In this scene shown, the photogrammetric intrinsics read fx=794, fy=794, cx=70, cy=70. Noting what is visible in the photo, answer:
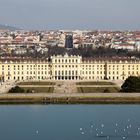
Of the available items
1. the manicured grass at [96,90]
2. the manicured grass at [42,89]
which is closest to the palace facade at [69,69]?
the manicured grass at [42,89]

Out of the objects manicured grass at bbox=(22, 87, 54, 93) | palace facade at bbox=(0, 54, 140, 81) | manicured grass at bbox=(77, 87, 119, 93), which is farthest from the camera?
palace facade at bbox=(0, 54, 140, 81)

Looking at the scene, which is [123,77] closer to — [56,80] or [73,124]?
[56,80]

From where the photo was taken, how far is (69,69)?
171 ft

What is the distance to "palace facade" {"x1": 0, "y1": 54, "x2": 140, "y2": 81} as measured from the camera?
51.7 meters

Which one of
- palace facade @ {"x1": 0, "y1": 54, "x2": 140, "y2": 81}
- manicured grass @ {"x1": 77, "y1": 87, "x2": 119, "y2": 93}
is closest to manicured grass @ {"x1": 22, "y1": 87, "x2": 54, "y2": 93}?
manicured grass @ {"x1": 77, "y1": 87, "x2": 119, "y2": 93}

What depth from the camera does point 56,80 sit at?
50500 millimetres

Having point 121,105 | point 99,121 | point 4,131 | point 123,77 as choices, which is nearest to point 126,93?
point 121,105

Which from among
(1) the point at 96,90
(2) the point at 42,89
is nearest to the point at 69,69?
(2) the point at 42,89

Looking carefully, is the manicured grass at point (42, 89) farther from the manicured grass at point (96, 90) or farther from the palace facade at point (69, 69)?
the palace facade at point (69, 69)

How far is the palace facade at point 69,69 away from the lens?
51.7 meters

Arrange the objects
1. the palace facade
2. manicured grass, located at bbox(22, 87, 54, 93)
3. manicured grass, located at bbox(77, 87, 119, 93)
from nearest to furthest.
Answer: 1. manicured grass, located at bbox(77, 87, 119, 93)
2. manicured grass, located at bbox(22, 87, 54, 93)
3. the palace facade

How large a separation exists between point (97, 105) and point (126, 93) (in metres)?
4.55

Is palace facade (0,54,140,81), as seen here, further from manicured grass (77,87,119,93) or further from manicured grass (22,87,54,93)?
manicured grass (77,87,119,93)

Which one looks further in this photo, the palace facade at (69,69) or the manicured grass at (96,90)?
the palace facade at (69,69)
